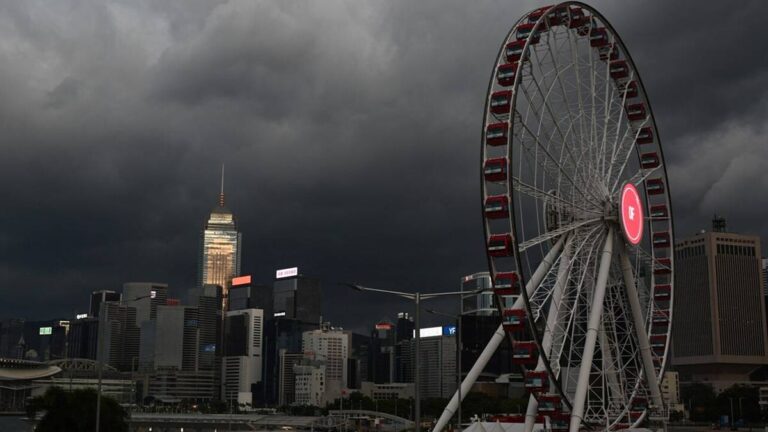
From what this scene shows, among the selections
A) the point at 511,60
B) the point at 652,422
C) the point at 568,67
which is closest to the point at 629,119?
the point at 568,67

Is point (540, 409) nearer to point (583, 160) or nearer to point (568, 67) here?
Result: point (583, 160)

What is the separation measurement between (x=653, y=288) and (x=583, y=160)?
1914cm

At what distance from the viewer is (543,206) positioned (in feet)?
229

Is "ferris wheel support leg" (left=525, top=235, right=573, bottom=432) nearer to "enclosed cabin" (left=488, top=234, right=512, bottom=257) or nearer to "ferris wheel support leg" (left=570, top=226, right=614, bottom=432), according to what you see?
"ferris wheel support leg" (left=570, top=226, right=614, bottom=432)

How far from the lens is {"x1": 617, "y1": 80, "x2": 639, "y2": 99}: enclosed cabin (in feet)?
273

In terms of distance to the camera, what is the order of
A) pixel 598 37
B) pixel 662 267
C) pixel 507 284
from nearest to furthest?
1. pixel 507 284
2. pixel 598 37
3. pixel 662 267

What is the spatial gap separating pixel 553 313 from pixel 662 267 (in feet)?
67.1

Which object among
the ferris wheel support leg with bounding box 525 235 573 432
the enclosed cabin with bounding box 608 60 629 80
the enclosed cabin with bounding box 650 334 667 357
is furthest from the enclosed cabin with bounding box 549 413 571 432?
the enclosed cabin with bounding box 608 60 629 80

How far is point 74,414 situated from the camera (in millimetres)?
90750

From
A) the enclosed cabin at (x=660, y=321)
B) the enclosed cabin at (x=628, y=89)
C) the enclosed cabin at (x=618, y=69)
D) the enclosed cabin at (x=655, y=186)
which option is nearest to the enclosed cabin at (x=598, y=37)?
the enclosed cabin at (x=618, y=69)

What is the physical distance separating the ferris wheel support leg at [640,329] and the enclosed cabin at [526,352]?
13.2 meters

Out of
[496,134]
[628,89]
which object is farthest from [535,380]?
[628,89]

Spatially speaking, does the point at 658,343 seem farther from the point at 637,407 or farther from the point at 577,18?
the point at 577,18

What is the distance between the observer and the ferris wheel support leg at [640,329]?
73000mm
